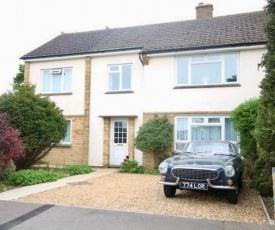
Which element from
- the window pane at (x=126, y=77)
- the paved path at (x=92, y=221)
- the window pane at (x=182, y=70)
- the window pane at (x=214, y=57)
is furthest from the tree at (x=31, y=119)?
the window pane at (x=214, y=57)

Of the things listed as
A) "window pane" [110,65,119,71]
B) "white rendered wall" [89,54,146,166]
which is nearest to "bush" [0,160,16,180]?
"white rendered wall" [89,54,146,166]

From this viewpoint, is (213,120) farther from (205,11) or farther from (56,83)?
(56,83)

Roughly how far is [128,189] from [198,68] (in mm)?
6642

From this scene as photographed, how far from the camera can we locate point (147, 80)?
13.1 meters

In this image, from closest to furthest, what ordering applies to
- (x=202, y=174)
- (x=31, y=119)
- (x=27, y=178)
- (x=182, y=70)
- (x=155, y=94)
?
(x=202, y=174) → (x=27, y=178) → (x=31, y=119) → (x=182, y=70) → (x=155, y=94)

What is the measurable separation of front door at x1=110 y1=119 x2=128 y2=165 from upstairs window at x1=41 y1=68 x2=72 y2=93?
10.3ft

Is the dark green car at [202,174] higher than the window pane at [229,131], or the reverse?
the window pane at [229,131]

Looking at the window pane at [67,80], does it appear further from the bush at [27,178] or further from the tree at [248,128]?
the tree at [248,128]

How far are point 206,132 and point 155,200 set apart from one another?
238 inches

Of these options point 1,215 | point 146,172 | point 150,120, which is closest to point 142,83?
point 150,120

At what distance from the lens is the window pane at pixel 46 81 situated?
15.3 metres

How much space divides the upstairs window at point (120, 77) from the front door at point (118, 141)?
1606mm

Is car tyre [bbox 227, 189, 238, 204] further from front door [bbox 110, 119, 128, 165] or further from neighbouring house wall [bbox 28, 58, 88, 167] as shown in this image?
neighbouring house wall [bbox 28, 58, 88, 167]

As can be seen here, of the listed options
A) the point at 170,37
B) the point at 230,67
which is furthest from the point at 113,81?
the point at 230,67
